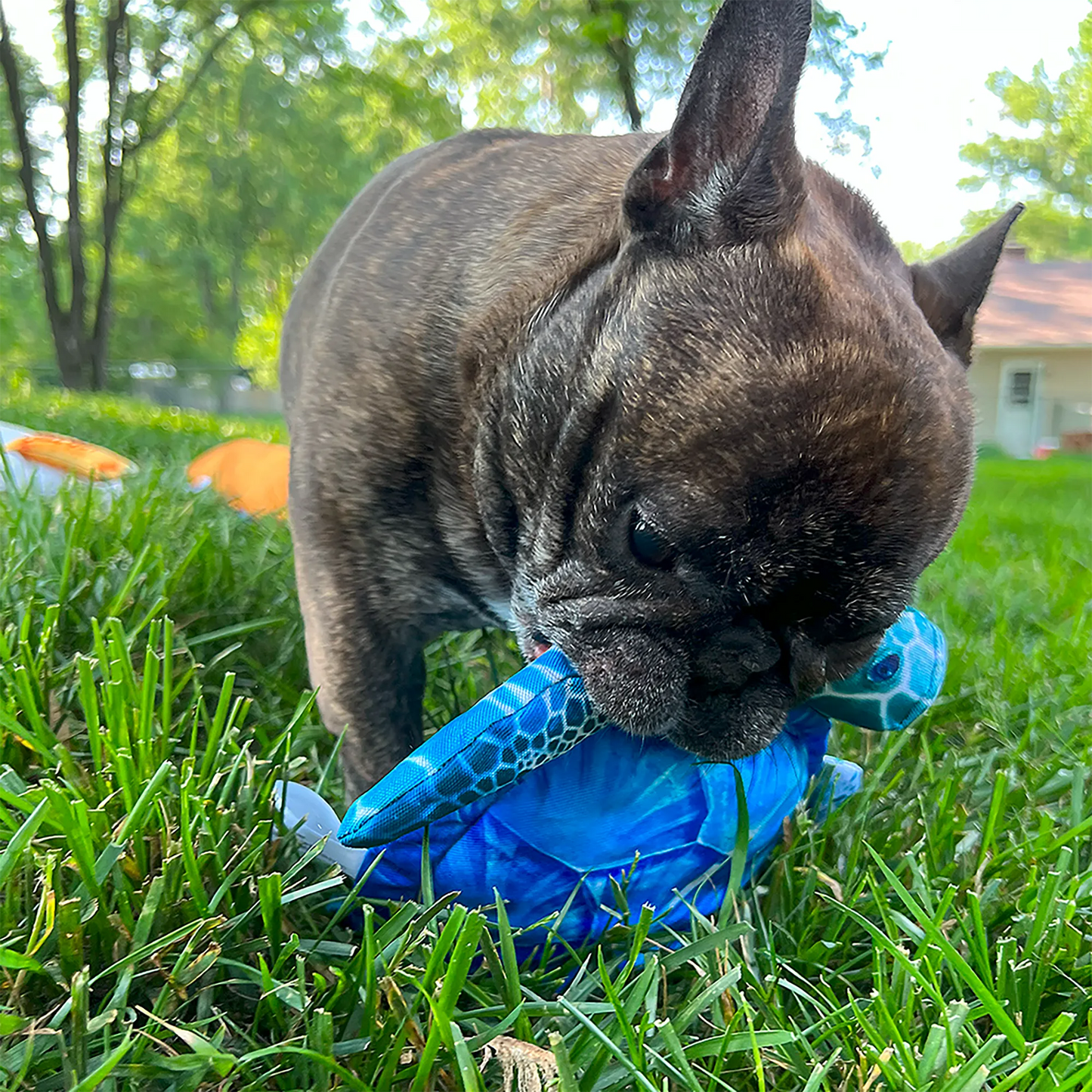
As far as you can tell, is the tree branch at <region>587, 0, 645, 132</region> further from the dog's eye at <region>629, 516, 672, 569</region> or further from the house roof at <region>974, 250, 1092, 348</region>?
the house roof at <region>974, 250, 1092, 348</region>

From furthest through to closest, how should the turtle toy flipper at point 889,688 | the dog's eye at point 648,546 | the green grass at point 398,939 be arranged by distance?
the turtle toy flipper at point 889,688 → the dog's eye at point 648,546 → the green grass at point 398,939

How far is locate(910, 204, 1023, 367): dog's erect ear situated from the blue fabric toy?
1.15 m

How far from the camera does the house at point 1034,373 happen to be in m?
25.3

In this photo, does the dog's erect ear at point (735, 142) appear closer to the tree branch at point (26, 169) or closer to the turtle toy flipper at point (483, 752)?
the turtle toy flipper at point (483, 752)

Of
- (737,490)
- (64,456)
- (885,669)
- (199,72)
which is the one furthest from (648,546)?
(199,72)

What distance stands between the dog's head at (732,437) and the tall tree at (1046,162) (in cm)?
2225

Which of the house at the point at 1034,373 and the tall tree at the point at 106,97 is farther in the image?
the house at the point at 1034,373

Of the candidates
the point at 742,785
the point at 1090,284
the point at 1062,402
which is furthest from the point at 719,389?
the point at 1090,284

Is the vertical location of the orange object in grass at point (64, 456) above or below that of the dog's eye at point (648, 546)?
below

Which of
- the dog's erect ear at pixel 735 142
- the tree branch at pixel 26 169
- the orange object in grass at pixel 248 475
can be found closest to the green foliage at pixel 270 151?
the tree branch at pixel 26 169

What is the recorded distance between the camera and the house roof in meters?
25.4

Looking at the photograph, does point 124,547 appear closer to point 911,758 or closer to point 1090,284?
point 911,758

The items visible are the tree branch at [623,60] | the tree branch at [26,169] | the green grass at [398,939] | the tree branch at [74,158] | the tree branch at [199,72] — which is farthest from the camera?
the tree branch at [199,72]

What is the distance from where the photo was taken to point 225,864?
1.46m
